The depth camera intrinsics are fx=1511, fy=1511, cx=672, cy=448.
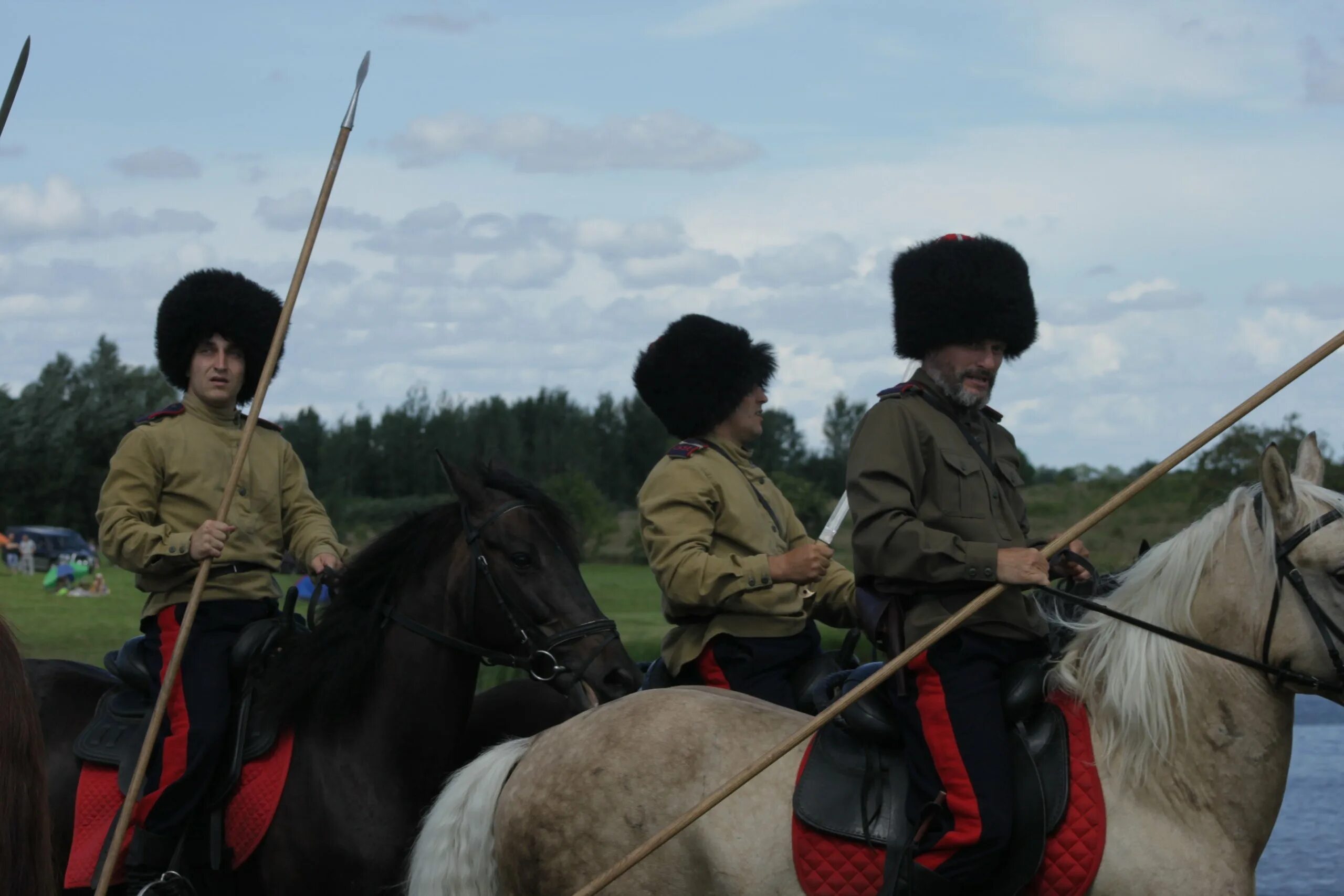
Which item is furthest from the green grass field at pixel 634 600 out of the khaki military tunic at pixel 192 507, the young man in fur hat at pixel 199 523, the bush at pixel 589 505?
the khaki military tunic at pixel 192 507

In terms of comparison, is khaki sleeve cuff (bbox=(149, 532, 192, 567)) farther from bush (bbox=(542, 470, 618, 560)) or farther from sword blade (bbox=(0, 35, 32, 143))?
bush (bbox=(542, 470, 618, 560))

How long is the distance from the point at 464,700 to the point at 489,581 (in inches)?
21.5

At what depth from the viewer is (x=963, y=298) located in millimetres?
4895

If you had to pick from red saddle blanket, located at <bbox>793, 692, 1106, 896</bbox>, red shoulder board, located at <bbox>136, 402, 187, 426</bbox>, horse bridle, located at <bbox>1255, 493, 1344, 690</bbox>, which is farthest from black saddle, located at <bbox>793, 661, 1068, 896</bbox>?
red shoulder board, located at <bbox>136, 402, 187, 426</bbox>

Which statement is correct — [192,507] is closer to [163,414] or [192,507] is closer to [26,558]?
[163,414]

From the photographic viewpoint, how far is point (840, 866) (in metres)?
4.56

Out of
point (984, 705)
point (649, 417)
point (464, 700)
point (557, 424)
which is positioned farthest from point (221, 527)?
point (557, 424)

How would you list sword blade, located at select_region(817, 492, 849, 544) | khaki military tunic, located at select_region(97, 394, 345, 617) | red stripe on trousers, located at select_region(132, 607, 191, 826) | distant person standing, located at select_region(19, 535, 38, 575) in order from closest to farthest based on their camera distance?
red stripe on trousers, located at select_region(132, 607, 191, 826) < khaki military tunic, located at select_region(97, 394, 345, 617) < sword blade, located at select_region(817, 492, 849, 544) < distant person standing, located at select_region(19, 535, 38, 575)

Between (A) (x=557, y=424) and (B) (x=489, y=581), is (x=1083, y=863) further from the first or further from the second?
(A) (x=557, y=424)

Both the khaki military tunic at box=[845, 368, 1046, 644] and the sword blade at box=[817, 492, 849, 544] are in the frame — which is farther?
the sword blade at box=[817, 492, 849, 544]

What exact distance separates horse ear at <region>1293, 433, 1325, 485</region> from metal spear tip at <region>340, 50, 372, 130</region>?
355 centimetres

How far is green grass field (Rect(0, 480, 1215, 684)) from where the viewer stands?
22203 millimetres

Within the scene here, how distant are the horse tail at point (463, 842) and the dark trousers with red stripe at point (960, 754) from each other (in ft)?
4.79

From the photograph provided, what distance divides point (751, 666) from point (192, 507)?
2.50 metres
